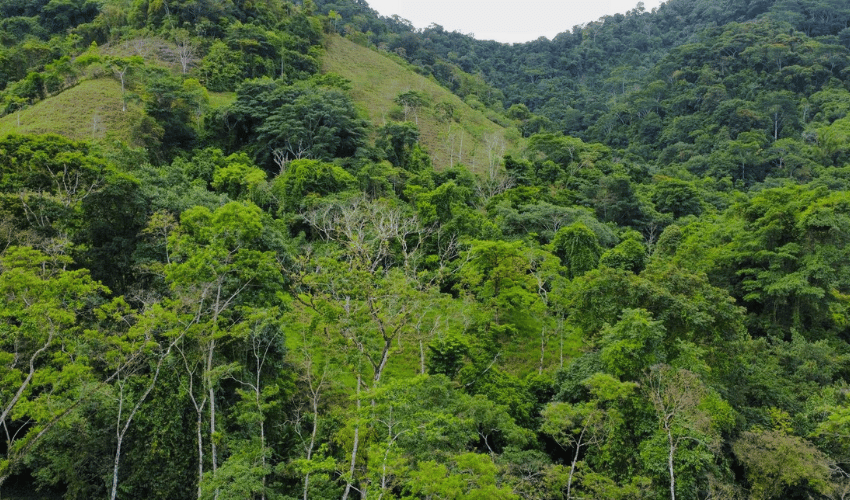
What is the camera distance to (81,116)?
131 feet

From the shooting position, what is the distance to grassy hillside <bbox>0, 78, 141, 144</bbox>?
121 ft

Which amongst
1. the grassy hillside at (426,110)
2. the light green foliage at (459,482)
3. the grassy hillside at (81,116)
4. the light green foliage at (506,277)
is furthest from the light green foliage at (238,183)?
the light green foliage at (459,482)

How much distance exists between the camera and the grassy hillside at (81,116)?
36.8m

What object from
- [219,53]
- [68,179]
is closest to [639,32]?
[219,53]

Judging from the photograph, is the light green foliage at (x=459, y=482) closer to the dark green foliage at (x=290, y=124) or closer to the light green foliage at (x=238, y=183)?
the light green foliage at (x=238, y=183)

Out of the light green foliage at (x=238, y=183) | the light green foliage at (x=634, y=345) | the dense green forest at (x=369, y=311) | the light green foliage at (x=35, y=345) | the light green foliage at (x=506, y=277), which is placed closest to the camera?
the light green foliage at (x=35, y=345)

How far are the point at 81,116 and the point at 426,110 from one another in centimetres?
3741

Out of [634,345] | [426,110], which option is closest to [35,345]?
[634,345]

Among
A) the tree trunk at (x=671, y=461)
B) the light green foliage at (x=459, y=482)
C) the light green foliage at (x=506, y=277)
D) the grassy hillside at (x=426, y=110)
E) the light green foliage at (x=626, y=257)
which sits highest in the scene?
the grassy hillside at (x=426, y=110)

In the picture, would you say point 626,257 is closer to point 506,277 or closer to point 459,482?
point 506,277

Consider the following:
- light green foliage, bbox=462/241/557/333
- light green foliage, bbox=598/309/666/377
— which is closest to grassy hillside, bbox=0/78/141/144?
light green foliage, bbox=462/241/557/333

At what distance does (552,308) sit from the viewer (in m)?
25.2

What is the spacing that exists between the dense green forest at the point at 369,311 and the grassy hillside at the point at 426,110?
358 centimetres

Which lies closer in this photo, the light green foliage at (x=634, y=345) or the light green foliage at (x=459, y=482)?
the light green foliage at (x=459, y=482)
